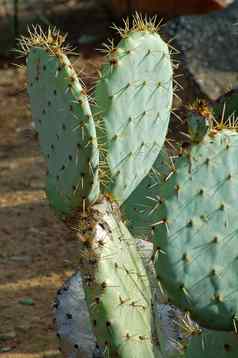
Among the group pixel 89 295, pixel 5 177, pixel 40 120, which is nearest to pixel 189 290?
pixel 89 295

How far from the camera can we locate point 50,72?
2986 mm

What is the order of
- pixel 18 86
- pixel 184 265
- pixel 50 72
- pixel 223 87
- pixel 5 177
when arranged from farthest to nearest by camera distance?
pixel 18 86
pixel 223 87
pixel 5 177
pixel 50 72
pixel 184 265

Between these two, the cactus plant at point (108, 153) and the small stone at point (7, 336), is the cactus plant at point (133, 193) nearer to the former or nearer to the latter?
→ the cactus plant at point (108, 153)

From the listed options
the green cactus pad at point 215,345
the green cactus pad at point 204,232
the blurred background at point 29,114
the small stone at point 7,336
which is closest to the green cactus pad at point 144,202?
the blurred background at point 29,114

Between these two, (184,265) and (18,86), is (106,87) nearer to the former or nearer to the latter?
(184,265)

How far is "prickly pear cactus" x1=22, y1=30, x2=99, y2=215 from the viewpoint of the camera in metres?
2.89

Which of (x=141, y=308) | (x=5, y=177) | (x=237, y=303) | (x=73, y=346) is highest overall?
(x=237, y=303)

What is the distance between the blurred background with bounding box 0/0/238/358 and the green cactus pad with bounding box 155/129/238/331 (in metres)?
1.25

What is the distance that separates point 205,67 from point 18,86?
121 cm

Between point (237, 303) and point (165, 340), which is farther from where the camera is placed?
point (165, 340)

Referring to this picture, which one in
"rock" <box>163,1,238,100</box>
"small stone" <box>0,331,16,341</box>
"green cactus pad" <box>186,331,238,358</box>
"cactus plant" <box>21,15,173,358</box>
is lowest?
"small stone" <box>0,331,16,341</box>

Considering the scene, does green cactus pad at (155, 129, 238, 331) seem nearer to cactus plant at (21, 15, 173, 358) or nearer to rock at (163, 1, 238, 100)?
cactus plant at (21, 15, 173, 358)

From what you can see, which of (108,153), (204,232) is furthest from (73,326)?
(204,232)

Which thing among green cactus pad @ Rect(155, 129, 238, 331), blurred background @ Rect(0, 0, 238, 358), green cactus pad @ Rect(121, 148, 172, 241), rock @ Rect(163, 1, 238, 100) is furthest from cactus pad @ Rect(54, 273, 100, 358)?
rock @ Rect(163, 1, 238, 100)
